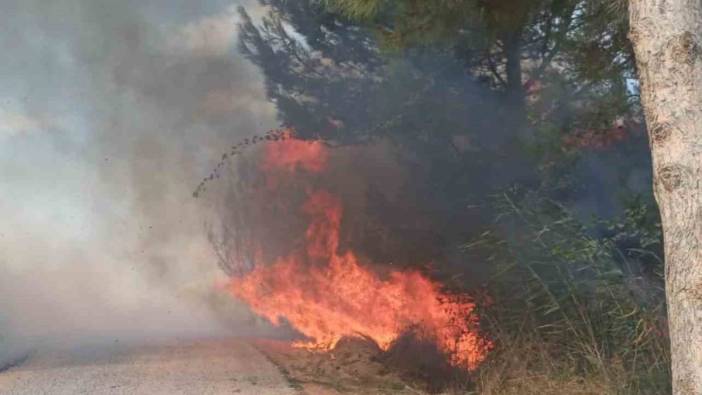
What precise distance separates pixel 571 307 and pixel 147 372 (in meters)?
4.50

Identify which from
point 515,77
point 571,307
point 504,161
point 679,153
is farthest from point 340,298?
point 679,153

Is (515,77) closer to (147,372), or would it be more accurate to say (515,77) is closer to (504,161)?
(504,161)

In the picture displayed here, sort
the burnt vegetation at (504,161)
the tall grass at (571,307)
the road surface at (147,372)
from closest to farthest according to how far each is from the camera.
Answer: the tall grass at (571,307) < the burnt vegetation at (504,161) < the road surface at (147,372)

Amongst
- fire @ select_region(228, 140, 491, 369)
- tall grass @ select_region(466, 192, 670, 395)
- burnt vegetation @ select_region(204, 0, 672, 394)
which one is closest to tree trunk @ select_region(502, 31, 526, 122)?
burnt vegetation @ select_region(204, 0, 672, 394)

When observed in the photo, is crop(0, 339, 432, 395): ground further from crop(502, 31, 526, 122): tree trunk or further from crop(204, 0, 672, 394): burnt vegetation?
crop(502, 31, 526, 122): tree trunk

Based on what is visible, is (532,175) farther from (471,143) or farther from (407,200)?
(407,200)

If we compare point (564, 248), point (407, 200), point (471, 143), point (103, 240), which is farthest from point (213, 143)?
point (564, 248)

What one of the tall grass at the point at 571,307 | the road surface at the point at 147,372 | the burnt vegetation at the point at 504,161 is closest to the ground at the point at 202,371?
the road surface at the point at 147,372

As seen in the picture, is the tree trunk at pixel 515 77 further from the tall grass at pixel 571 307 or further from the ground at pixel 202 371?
the ground at pixel 202 371

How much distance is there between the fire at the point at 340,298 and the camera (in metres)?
8.59

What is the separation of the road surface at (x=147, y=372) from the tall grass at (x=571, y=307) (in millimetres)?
2176

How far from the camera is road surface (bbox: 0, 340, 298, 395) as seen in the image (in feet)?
25.0

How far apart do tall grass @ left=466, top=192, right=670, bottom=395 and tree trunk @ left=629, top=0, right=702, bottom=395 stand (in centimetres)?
239

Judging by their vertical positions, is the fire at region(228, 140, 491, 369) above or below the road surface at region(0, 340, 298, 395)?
above
